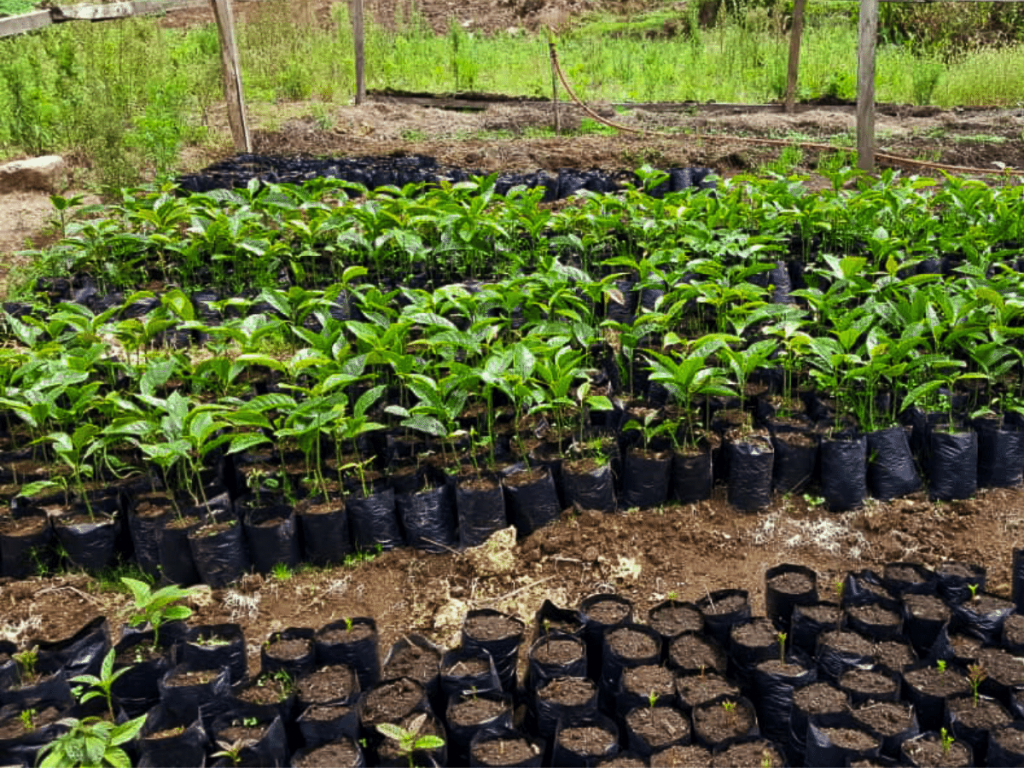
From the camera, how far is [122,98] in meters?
10.1

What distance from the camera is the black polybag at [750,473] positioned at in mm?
3752

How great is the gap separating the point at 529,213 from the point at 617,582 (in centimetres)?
271

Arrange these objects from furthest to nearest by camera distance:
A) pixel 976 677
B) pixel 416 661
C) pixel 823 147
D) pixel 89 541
→ pixel 823 147
pixel 89 541
pixel 416 661
pixel 976 677

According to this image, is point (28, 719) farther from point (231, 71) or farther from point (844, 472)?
point (231, 71)

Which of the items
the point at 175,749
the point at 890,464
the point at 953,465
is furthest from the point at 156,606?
the point at 953,465

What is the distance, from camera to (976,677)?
2648 millimetres

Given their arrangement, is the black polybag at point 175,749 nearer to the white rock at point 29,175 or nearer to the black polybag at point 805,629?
the black polybag at point 805,629

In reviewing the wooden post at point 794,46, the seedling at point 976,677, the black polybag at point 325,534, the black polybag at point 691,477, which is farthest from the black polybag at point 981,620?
the wooden post at point 794,46

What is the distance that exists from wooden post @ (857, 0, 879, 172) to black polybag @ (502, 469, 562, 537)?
460 centimetres

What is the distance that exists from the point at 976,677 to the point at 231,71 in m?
7.74

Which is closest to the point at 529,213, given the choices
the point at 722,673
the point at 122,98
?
the point at 722,673

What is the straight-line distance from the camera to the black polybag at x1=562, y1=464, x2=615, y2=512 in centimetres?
371

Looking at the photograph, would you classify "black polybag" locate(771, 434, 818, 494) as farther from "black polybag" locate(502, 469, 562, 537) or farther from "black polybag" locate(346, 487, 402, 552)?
"black polybag" locate(346, 487, 402, 552)

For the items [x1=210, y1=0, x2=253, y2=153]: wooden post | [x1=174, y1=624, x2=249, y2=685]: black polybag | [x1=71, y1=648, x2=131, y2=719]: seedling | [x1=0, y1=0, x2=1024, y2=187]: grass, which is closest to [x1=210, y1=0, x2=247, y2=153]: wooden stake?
[x1=210, y1=0, x2=253, y2=153]: wooden post
